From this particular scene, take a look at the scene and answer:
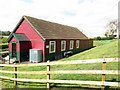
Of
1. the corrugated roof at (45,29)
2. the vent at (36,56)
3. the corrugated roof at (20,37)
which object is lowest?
the vent at (36,56)

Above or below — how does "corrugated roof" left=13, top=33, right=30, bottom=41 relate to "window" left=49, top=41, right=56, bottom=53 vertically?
above

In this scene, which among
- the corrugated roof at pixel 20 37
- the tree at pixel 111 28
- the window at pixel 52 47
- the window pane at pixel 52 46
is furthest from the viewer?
the tree at pixel 111 28

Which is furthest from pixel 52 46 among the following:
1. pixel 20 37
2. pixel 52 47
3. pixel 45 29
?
pixel 20 37

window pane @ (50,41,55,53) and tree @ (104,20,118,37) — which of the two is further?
tree @ (104,20,118,37)

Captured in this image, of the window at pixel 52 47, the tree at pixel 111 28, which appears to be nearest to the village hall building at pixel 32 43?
the window at pixel 52 47

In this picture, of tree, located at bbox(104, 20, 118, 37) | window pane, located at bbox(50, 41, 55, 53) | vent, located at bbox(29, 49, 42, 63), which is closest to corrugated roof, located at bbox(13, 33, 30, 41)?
vent, located at bbox(29, 49, 42, 63)

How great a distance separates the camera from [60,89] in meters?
5.20

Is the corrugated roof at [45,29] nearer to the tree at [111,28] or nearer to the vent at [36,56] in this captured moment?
the vent at [36,56]

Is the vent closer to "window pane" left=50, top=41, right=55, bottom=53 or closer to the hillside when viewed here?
"window pane" left=50, top=41, right=55, bottom=53

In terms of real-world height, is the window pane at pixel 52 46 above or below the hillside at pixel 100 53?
above

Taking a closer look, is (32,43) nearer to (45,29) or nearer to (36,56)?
(36,56)

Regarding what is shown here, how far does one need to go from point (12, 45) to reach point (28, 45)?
97.9 inches

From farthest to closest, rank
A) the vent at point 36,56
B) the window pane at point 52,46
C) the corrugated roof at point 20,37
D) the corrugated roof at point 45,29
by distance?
the window pane at point 52,46, the corrugated roof at point 45,29, the corrugated roof at point 20,37, the vent at point 36,56

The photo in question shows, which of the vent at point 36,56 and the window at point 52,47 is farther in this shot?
the window at point 52,47
